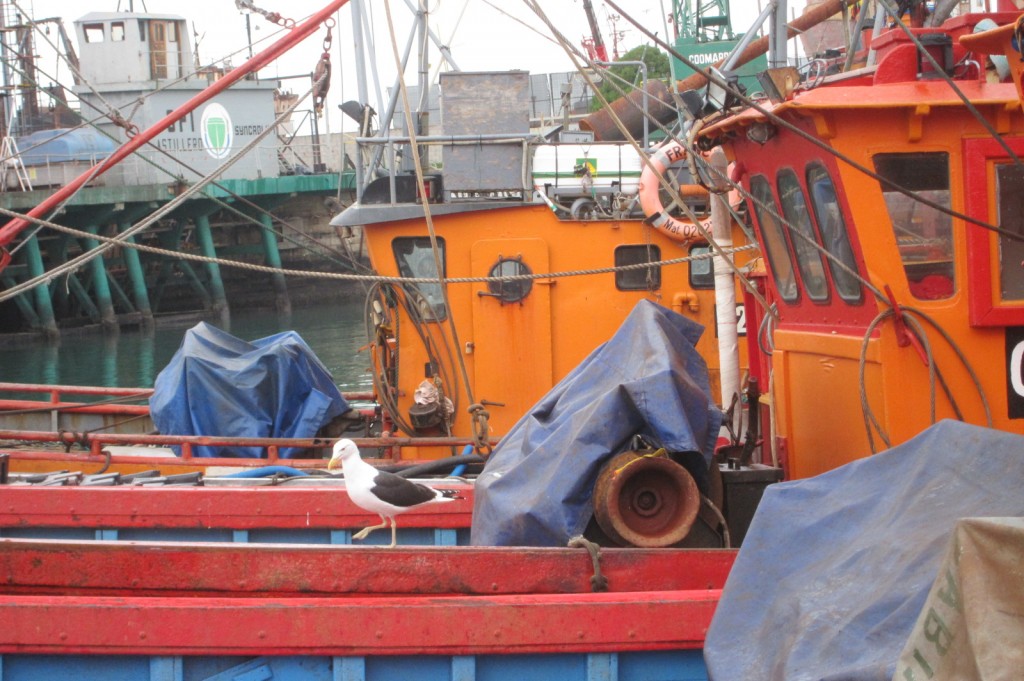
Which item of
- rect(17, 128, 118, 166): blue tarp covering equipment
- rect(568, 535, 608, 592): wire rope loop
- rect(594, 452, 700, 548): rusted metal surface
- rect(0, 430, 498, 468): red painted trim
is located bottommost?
rect(0, 430, 498, 468): red painted trim

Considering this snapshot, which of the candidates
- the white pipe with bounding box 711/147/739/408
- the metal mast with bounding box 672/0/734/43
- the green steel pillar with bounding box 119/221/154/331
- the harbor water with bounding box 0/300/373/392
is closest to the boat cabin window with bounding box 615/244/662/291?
the white pipe with bounding box 711/147/739/408

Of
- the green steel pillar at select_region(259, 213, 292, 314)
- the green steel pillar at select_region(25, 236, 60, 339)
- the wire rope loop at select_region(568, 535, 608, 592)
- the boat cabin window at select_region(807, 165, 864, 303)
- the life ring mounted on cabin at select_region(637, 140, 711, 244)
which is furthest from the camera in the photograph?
the green steel pillar at select_region(259, 213, 292, 314)

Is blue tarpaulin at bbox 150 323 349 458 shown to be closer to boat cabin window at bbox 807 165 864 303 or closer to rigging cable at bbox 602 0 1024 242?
boat cabin window at bbox 807 165 864 303

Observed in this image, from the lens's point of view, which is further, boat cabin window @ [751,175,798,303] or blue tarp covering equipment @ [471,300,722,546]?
boat cabin window @ [751,175,798,303]

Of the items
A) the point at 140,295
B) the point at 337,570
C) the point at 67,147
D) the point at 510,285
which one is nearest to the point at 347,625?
the point at 337,570

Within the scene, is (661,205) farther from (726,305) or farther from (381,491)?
(381,491)

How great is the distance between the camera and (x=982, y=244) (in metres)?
4.99

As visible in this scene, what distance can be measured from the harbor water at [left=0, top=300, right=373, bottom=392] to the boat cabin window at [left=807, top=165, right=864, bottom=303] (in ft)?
57.7

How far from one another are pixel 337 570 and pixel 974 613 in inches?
116

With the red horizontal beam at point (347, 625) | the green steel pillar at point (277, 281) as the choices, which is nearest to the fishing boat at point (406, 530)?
the red horizontal beam at point (347, 625)

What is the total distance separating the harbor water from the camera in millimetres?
27859

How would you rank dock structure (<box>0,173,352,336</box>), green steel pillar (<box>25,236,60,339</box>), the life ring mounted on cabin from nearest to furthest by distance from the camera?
the life ring mounted on cabin → green steel pillar (<box>25,236,60,339</box>) → dock structure (<box>0,173,352,336</box>)

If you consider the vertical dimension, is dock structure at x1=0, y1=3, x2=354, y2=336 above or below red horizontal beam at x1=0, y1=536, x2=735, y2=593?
above

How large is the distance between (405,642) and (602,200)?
7.81 m
